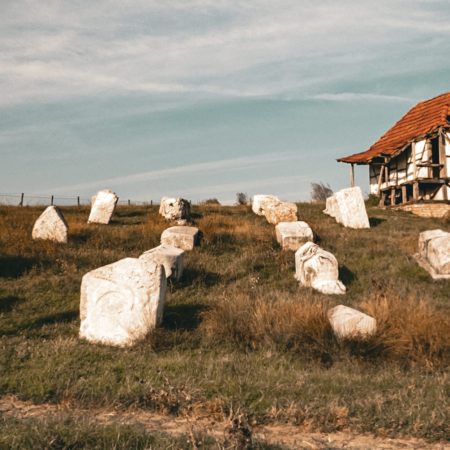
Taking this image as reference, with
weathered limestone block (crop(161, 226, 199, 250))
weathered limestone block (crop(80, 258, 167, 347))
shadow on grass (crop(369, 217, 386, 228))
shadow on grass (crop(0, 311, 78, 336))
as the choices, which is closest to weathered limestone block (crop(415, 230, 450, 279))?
shadow on grass (crop(369, 217, 386, 228))

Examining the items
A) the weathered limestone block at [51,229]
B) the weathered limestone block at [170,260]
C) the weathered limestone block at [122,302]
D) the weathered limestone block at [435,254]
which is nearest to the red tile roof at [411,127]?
the weathered limestone block at [435,254]

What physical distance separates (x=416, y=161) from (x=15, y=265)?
23494 millimetres

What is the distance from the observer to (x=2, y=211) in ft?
65.0

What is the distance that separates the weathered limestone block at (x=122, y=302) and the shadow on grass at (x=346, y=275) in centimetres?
554

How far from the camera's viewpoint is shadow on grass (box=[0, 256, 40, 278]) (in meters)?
10.6

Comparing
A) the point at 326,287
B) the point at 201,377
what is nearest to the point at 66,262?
the point at 326,287

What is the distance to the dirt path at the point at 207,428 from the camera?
4.07 m

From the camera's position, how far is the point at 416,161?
89.7ft

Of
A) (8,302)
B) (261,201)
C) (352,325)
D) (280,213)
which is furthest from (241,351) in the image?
(261,201)

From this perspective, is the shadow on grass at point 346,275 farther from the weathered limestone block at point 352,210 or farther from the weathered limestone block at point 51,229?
the weathered limestone block at point 51,229

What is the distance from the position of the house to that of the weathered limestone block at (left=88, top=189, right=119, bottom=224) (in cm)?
1687

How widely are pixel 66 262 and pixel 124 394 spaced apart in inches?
272

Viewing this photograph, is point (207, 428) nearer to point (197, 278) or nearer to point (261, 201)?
point (197, 278)

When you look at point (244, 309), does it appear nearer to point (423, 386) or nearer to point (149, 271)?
point (149, 271)
